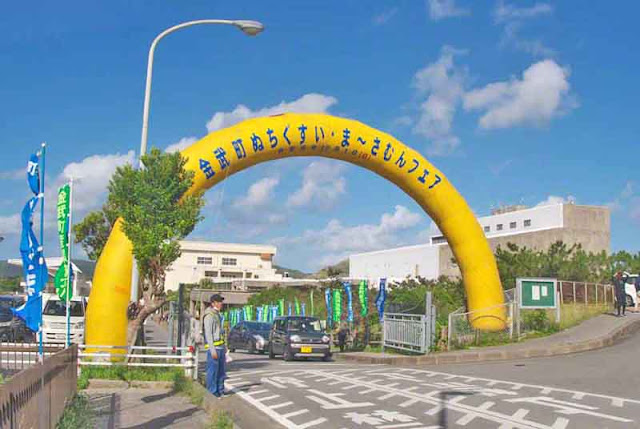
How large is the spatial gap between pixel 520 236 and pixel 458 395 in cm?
5394

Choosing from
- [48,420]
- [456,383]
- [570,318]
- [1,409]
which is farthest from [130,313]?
[570,318]

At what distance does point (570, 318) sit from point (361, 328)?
8384 mm

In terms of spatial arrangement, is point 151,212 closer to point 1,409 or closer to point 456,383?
point 456,383

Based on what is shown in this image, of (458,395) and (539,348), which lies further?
(539,348)

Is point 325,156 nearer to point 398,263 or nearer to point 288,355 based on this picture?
point 288,355

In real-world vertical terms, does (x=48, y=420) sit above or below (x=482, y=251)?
below

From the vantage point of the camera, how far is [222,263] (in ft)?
391

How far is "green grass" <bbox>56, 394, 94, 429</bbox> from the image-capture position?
8352 millimetres

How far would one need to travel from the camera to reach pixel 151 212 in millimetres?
15148

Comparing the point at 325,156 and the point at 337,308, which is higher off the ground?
the point at 325,156

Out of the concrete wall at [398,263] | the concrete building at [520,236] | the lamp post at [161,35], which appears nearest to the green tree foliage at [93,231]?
the lamp post at [161,35]

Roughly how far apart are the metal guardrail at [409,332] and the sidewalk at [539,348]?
0.72m

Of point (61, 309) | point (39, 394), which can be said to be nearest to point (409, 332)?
point (61, 309)

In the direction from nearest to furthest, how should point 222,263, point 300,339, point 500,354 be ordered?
point 500,354 < point 300,339 < point 222,263
